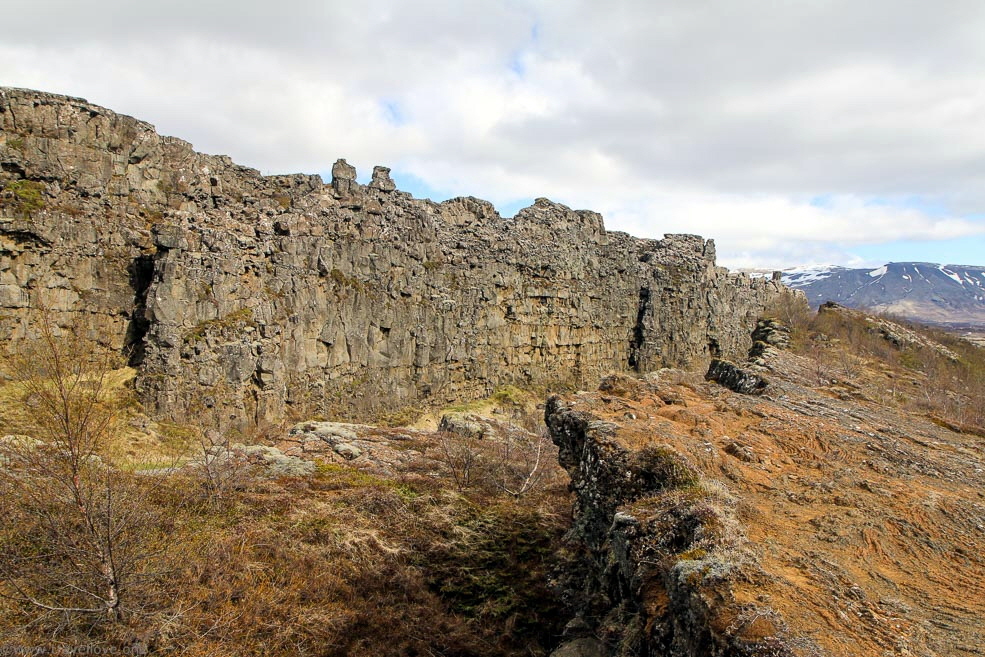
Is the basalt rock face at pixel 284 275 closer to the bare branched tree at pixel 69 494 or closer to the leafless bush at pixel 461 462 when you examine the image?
the leafless bush at pixel 461 462

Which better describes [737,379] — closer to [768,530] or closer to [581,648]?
[768,530]

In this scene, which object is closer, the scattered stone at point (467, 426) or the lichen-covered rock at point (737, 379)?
the lichen-covered rock at point (737, 379)

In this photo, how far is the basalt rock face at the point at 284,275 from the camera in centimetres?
2519

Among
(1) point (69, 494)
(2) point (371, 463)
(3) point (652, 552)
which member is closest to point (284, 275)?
(2) point (371, 463)

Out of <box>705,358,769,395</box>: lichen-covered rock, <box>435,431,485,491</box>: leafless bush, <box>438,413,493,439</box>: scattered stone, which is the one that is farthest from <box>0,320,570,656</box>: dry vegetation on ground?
<box>438,413,493,439</box>: scattered stone

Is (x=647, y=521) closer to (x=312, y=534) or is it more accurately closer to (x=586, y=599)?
(x=586, y=599)

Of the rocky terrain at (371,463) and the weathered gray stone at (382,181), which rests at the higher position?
the weathered gray stone at (382,181)

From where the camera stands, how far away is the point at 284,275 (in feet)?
101

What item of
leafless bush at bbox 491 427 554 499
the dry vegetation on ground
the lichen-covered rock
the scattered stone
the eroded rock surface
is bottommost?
the scattered stone

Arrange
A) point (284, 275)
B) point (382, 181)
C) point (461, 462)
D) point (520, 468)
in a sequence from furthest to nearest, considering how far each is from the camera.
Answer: point (382, 181), point (284, 275), point (520, 468), point (461, 462)

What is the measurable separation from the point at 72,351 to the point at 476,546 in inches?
396

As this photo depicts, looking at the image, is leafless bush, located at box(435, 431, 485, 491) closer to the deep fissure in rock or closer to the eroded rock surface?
the eroded rock surface

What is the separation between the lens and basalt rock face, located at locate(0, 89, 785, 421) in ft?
82.6

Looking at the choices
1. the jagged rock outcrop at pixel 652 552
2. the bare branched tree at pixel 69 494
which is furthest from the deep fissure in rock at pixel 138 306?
the jagged rock outcrop at pixel 652 552
